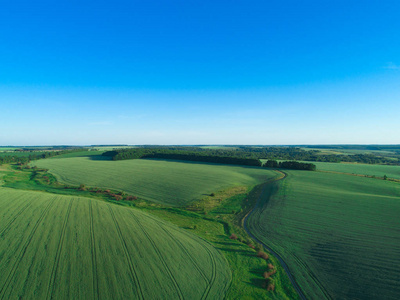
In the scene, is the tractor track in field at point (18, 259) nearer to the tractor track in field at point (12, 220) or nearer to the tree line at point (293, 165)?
the tractor track in field at point (12, 220)

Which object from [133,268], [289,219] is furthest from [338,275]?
[133,268]

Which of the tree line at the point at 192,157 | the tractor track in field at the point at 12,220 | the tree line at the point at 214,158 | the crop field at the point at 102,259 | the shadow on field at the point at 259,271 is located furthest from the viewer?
the tree line at the point at 192,157

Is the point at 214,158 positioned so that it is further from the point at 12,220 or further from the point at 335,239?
the point at 12,220

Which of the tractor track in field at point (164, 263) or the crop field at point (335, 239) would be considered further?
the crop field at point (335, 239)

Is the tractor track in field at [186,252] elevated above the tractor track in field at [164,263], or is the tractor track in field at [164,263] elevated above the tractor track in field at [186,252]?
the tractor track in field at [164,263]

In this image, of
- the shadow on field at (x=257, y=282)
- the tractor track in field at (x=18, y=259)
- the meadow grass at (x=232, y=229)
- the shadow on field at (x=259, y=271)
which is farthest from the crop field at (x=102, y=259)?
the shadow on field at (x=259, y=271)

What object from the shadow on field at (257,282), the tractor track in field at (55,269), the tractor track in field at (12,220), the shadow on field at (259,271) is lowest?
the shadow on field at (259,271)

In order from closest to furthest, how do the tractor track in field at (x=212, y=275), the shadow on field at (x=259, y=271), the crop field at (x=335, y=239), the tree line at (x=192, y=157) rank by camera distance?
the tractor track in field at (x=212, y=275) → the crop field at (x=335, y=239) → the shadow on field at (x=259, y=271) → the tree line at (x=192, y=157)
